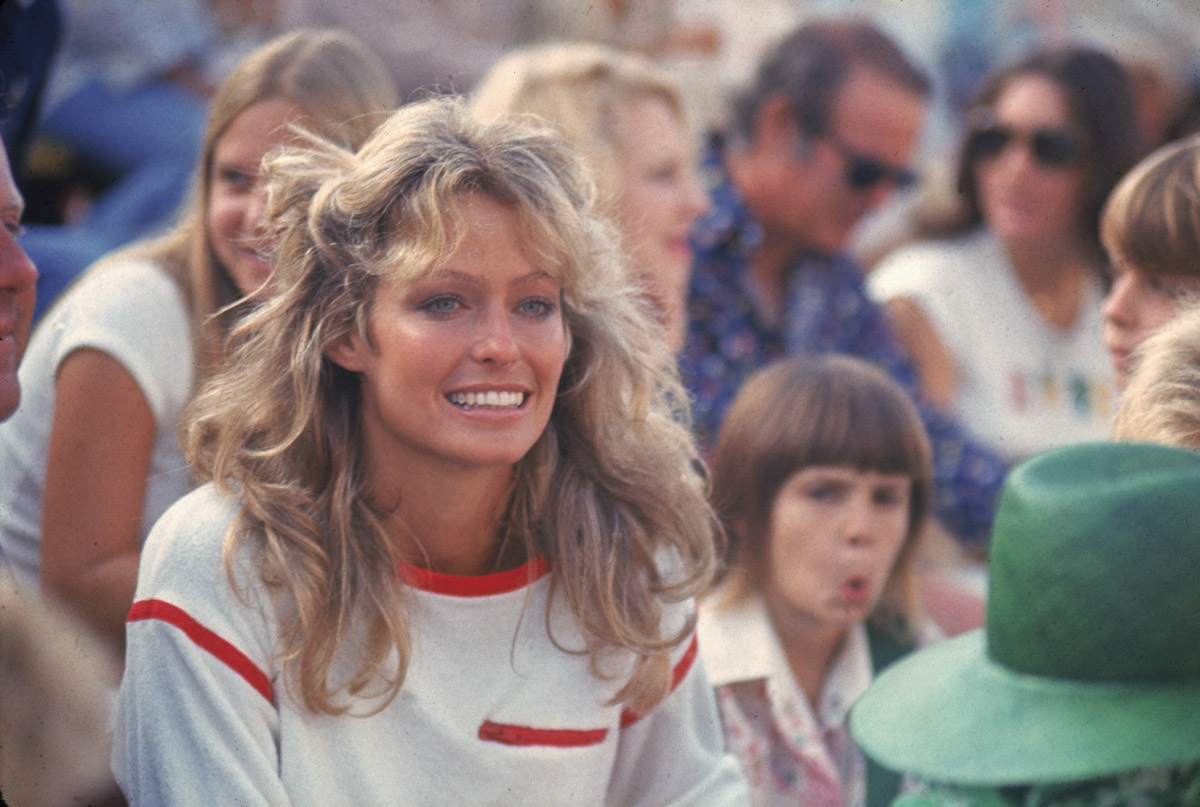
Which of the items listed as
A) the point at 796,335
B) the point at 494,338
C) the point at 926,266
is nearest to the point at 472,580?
the point at 494,338

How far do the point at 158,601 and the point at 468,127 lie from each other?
0.87 m

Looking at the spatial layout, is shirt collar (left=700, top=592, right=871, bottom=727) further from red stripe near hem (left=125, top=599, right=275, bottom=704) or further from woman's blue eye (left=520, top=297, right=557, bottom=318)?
red stripe near hem (left=125, top=599, right=275, bottom=704)

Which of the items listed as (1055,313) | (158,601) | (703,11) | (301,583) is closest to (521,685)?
(301,583)

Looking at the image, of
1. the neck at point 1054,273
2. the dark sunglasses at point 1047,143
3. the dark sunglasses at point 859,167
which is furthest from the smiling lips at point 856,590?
the dark sunglasses at point 1047,143

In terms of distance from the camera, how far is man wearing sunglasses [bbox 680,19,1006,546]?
3703mm

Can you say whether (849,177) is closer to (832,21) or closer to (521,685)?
(832,21)

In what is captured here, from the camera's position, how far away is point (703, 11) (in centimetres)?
505

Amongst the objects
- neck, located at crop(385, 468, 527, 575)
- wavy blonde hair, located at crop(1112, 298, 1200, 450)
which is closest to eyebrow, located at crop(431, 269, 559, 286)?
neck, located at crop(385, 468, 527, 575)

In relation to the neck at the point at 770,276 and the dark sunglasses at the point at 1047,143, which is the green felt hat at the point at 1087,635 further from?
the dark sunglasses at the point at 1047,143

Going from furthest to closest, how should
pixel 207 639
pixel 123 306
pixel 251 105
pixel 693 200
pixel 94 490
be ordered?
pixel 693 200, pixel 251 105, pixel 123 306, pixel 94 490, pixel 207 639

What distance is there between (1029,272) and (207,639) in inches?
123

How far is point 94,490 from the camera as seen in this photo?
2275 millimetres

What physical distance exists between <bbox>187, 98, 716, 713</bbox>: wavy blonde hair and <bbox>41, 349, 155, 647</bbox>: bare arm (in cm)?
32

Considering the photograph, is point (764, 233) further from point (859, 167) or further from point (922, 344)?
point (922, 344)
